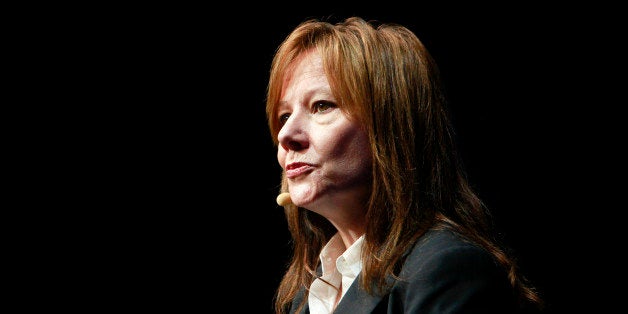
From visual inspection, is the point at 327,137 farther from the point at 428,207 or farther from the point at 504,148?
the point at 504,148

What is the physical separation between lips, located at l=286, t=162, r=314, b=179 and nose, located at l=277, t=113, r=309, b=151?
0.10ft

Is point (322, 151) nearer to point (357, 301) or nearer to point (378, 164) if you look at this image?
point (378, 164)

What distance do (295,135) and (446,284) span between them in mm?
422

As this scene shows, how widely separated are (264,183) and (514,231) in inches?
32.8

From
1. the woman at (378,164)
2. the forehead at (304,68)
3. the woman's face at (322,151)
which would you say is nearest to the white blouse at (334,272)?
the woman at (378,164)

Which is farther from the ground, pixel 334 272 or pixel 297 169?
pixel 297 169

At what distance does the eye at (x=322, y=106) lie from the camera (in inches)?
55.6

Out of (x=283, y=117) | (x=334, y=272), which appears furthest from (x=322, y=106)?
(x=334, y=272)

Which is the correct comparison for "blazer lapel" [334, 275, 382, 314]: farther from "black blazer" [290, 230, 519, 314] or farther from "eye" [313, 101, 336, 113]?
"eye" [313, 101, 336, 113]

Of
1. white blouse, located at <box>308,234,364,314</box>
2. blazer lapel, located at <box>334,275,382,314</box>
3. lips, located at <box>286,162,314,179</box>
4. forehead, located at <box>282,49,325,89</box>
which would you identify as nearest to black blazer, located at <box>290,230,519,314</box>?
blazer lapel, located at <box>334,275,382,314</box>

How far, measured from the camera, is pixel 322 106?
4.67 ft

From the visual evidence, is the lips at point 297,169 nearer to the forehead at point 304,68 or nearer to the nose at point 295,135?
the nose at point 295,135

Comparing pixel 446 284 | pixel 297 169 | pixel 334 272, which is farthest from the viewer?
pixel 334 272

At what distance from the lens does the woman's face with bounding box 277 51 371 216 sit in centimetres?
138
